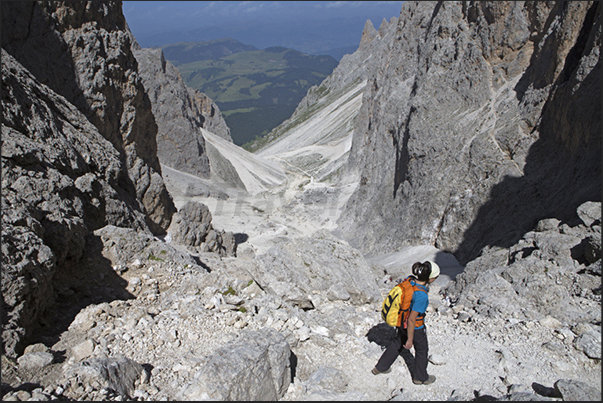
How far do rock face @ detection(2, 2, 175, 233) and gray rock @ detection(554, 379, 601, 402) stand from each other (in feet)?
49.2

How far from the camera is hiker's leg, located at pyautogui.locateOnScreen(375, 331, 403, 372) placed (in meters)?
6.08

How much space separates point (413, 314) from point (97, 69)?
67.9 feet

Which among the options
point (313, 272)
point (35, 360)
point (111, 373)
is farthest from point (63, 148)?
point (111, 373)

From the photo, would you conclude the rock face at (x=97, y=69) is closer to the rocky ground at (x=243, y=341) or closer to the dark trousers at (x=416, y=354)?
the rocky ground at (x=243, y=341)

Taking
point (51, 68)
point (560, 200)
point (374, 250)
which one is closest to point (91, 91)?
point (51, 68)

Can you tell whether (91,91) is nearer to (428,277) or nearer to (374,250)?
(374,250)

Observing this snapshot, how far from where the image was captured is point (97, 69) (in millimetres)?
20516

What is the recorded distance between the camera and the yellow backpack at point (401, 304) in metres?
5.77

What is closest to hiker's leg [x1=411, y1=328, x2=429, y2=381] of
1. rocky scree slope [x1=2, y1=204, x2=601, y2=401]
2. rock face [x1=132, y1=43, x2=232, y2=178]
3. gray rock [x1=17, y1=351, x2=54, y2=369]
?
rocky scree slope [x1=2, y1=204, x2=601, y2=401]

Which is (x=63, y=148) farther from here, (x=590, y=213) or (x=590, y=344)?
(x=590, y=213)

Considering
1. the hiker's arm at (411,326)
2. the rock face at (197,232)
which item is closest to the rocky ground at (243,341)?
the hiker's arm at (411,326)

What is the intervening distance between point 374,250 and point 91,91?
1750cm

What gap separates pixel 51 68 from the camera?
1861 centimetres

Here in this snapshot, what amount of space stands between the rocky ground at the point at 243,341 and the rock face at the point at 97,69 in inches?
355
